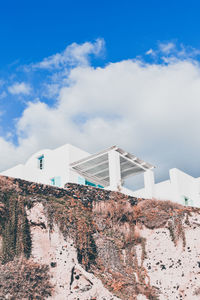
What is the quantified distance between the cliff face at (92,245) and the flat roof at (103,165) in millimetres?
7890

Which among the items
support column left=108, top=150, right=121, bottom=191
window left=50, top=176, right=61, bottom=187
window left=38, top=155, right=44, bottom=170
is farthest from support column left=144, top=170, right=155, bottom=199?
window left=38, top=155, right=44, bottom=170

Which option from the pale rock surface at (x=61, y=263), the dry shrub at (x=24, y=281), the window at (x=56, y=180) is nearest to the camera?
the dry shrub at (x=24, y=281)

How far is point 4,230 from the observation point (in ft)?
29.3

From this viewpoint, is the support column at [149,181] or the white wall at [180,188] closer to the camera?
the support column at [149,181]

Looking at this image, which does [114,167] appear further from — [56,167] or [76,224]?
[76,224]

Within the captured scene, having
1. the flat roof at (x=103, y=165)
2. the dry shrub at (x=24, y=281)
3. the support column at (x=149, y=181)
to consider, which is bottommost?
the dry shrub at (x=24, y=281)

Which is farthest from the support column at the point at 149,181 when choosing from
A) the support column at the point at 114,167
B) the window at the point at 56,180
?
the window at the point at 56,180

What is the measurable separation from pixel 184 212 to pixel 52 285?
198 inches

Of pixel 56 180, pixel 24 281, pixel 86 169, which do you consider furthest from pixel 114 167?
pixel 24 281

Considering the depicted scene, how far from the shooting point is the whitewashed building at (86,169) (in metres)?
19.5

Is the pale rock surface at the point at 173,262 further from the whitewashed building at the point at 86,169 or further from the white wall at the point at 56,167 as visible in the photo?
the white wall at the point at 56,167

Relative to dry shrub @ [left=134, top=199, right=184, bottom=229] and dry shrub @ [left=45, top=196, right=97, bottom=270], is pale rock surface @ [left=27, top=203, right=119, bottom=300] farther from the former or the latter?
dry shrub @ [left=134, top=199, right=184, bottom=229]

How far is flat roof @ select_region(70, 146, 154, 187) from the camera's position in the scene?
19.9 meters

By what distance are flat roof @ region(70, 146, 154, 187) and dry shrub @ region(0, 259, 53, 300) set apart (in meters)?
11.2
